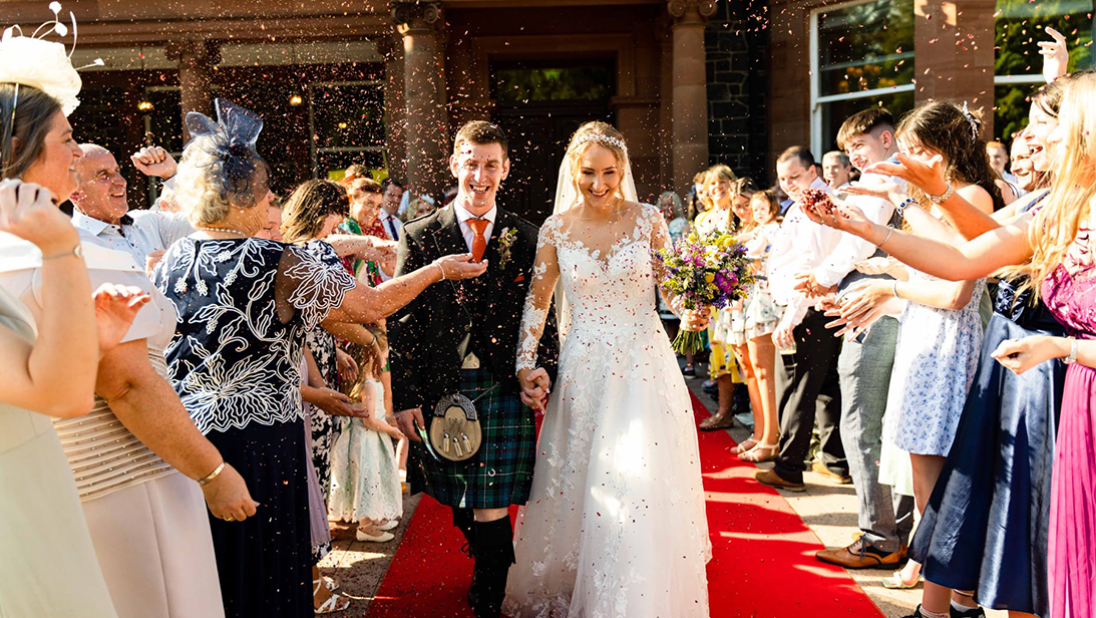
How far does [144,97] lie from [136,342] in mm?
16049

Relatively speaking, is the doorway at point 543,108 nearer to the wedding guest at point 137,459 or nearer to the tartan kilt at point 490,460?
the tartan kilt at point 490,460

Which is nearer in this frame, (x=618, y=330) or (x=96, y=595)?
(x=96, y=595)

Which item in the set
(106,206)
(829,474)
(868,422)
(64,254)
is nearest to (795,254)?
(868,422)

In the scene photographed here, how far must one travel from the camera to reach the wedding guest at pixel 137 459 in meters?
2.00

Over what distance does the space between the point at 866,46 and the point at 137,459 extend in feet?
44.4

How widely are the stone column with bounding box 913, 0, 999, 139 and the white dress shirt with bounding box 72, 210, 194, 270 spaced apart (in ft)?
34.8

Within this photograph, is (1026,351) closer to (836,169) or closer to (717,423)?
(836,169)

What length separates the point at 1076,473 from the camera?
2.54 metres

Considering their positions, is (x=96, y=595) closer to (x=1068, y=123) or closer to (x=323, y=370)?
(x=323, y=370)

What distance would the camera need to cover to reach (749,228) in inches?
296

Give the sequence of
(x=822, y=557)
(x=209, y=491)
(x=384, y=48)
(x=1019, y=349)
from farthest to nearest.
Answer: (x=384, y=48), (x=822, y=557), (x=1019, y=349), (x=209, y=491)

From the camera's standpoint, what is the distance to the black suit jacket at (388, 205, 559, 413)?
3773 mm

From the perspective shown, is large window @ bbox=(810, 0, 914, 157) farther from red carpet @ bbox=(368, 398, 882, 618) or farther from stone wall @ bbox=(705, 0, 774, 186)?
red carpet @ bbox=(368, 398, 882, 618)

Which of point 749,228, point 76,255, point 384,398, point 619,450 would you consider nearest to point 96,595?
point 76,255
